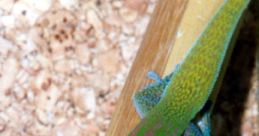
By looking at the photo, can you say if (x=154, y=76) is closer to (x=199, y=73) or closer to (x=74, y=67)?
A: (x=199, y=73)

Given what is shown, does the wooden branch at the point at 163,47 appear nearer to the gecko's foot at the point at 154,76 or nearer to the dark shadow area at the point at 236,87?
the gecko's foot at the point at 154,76

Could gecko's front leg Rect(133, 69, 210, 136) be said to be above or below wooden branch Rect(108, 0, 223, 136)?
below

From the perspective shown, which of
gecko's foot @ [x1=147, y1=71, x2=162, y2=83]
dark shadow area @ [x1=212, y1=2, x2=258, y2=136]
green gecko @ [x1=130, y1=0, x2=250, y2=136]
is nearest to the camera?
green gecko @ [x1=130, y1=0, x2=250, y2=136]

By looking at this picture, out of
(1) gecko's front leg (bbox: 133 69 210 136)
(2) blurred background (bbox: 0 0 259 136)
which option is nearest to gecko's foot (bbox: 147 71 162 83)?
(1) gecko's front leg (bbox: 133 69 210 136)

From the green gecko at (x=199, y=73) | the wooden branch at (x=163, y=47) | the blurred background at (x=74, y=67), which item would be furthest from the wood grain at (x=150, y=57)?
the blurred background at (x=74, y=67)

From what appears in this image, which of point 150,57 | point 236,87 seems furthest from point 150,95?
point 236,87

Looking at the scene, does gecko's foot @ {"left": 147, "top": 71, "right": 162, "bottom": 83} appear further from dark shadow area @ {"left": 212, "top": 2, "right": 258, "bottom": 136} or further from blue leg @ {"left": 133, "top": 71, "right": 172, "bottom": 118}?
dark shadow area @ {"left": 212, "top": 2, "right": 258, "bottom": 136}

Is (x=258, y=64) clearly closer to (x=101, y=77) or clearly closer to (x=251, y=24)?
(x=251, y=24)
